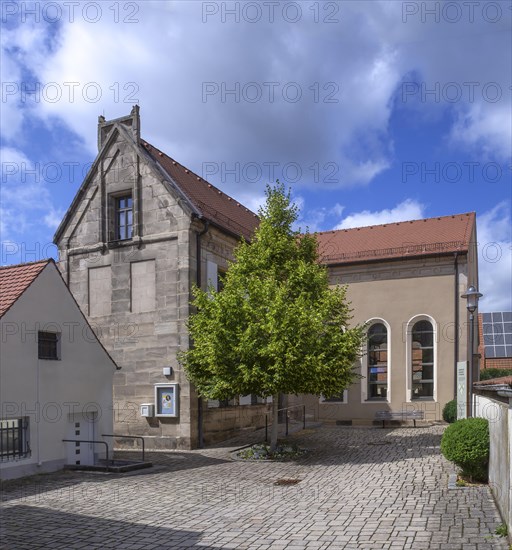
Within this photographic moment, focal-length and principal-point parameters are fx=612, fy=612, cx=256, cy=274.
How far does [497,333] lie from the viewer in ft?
157

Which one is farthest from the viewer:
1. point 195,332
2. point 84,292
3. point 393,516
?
point 84,292

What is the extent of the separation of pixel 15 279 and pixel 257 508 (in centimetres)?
901

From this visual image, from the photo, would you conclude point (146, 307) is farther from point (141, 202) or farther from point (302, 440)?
point (302, 440)

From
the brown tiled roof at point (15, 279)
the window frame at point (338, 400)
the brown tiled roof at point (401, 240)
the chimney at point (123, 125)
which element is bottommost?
the window frame at point (338, 400)

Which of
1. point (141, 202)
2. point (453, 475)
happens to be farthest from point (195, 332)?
point (453, 475)

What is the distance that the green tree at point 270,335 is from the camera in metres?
16.7

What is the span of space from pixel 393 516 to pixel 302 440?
11309 millimetres

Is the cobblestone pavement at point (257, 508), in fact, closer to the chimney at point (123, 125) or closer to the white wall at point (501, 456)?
the white wall at point (501, 456)

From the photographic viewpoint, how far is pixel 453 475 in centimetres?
1366

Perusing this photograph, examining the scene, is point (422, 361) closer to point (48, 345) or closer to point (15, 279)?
point (48, 345)

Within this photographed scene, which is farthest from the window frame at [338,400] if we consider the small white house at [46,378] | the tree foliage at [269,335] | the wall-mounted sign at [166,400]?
the small white house at [46,378]

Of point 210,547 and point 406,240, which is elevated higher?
point 406,240

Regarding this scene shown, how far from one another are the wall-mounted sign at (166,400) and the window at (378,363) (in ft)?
35.7

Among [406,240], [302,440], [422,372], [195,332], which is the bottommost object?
[302,440]
